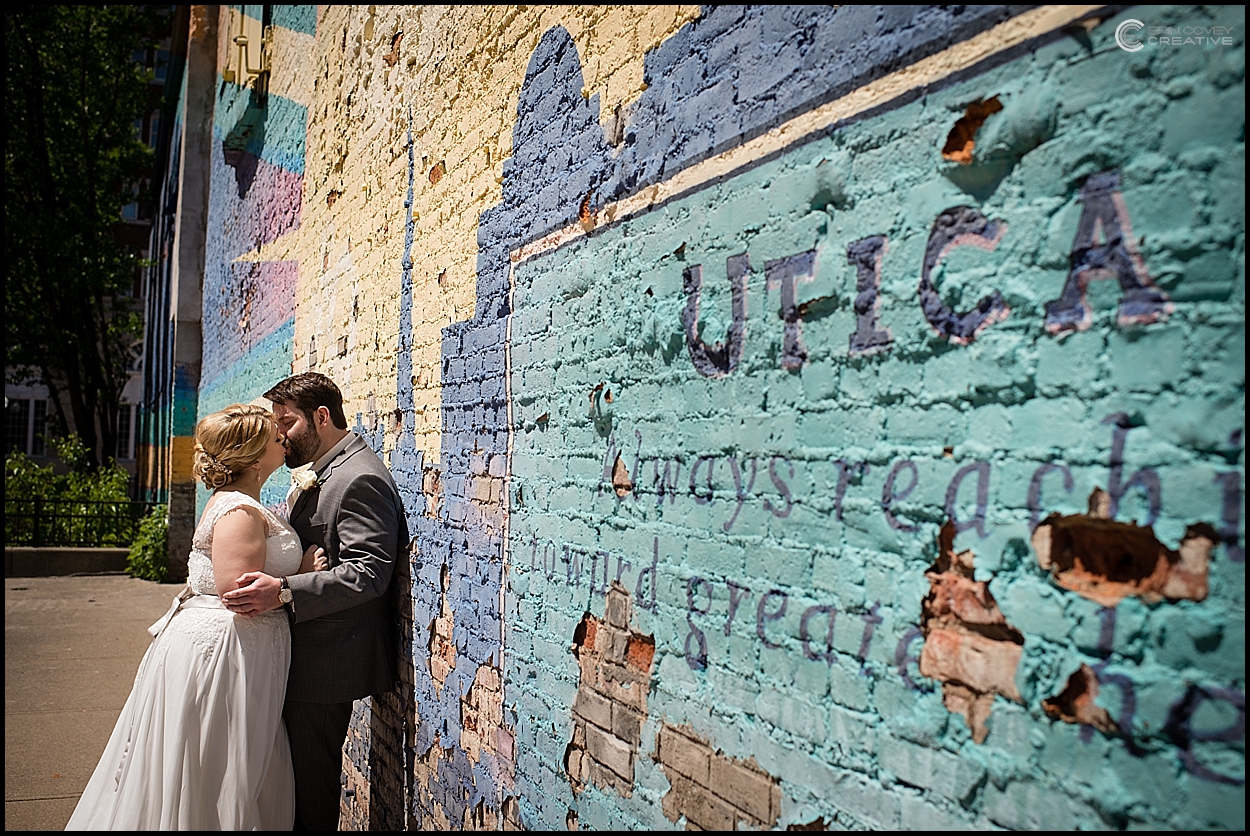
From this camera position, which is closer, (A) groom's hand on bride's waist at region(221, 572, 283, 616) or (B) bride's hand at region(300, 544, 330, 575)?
(A) groom's hand on bride's waist at region(221, 572, 283, 616)

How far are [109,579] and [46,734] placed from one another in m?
7.99

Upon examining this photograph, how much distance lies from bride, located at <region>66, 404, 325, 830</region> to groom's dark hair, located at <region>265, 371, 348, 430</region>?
38 centimetres

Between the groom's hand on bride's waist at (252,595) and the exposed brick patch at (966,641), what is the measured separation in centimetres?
257

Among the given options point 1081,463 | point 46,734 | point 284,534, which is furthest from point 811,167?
point 46,734

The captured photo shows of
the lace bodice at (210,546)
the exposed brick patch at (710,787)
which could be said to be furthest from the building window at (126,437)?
the exposed brick patch at (710,787)

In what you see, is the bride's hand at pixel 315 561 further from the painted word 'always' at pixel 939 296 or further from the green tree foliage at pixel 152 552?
the green tree foliage at pixel 152 552

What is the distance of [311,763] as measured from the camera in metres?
3.54

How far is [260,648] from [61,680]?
14.9 ft

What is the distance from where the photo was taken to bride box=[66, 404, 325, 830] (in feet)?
10.3

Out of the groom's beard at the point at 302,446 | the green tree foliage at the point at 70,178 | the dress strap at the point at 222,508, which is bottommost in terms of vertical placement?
the dress strap at the point at 222,508

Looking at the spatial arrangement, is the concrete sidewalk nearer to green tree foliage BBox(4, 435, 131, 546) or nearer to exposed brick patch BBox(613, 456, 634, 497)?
green tree foliage BBox(4, 435, 131, 546)

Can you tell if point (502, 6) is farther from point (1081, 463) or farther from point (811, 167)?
point (1081, 463)

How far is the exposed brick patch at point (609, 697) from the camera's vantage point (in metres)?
2.32

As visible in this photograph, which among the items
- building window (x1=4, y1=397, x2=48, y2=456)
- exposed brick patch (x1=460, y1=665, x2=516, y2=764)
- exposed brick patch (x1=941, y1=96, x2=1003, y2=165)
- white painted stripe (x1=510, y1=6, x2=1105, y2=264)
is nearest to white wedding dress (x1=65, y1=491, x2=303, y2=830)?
exposed brick patch (x1=460, y1=665, x2=516, y2=764)
